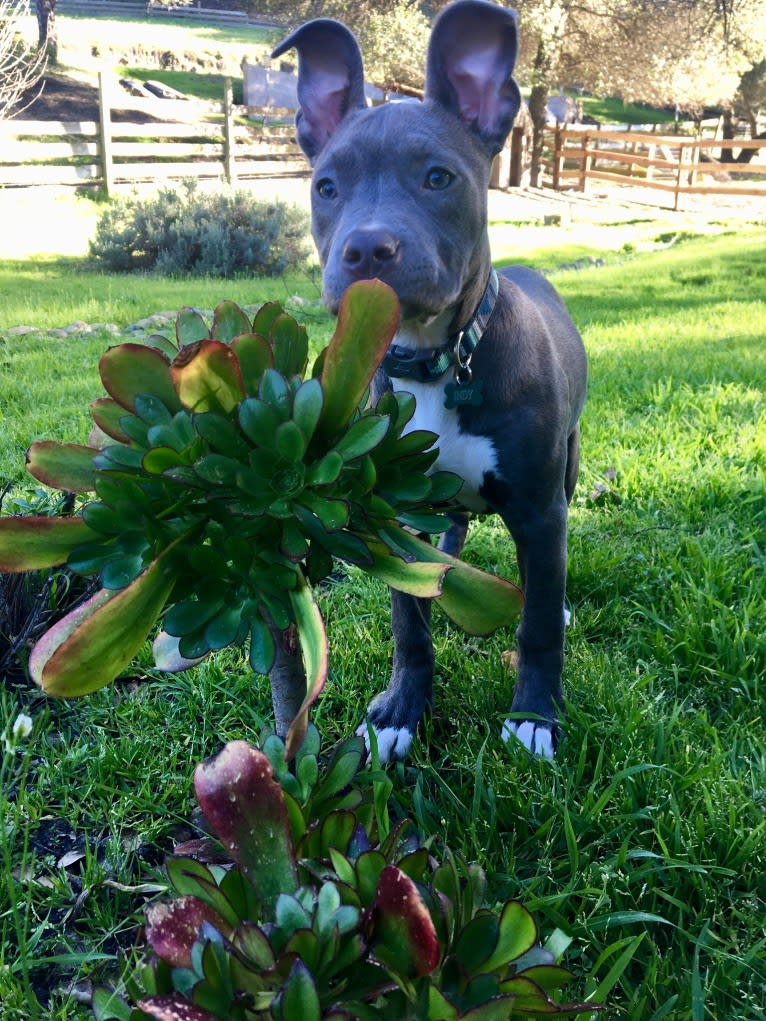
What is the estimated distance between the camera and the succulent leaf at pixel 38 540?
41.9 inches

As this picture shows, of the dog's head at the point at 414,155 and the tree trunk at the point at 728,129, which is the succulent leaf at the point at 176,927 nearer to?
the dog's head at the point at 414,155

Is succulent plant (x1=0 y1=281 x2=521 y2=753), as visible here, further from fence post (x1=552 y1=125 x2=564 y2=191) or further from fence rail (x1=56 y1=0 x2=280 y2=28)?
fence rail (x1=56 y1=0 x2=280 y2=28)

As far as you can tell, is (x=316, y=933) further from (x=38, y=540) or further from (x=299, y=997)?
(x=38, y=540)

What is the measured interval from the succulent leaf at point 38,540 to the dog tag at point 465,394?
4.01ft

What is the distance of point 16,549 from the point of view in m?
1.07

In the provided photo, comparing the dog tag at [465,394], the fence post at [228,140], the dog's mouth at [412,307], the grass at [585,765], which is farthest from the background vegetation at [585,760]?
the fence post at [228,140]

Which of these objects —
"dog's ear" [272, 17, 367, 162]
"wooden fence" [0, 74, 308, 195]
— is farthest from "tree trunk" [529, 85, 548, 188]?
"dog's ear" [272, 17, 367, 162]

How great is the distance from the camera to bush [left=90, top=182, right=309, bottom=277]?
427 inches

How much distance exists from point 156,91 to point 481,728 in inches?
1305

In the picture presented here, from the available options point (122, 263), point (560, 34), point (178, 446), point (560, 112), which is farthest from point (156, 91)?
point (178, 446)

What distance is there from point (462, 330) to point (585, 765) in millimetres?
1090

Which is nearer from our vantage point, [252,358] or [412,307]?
[252,358]

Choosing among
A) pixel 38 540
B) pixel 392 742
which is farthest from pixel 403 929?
pixel 392 742

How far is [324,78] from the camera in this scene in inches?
94.2
